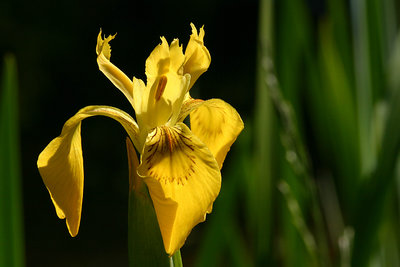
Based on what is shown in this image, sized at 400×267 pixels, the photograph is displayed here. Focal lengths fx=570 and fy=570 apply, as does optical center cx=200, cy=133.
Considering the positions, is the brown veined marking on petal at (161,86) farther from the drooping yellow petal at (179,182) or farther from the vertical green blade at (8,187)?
the vertical green blade at (8,187)

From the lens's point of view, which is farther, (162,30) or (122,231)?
(122,231)

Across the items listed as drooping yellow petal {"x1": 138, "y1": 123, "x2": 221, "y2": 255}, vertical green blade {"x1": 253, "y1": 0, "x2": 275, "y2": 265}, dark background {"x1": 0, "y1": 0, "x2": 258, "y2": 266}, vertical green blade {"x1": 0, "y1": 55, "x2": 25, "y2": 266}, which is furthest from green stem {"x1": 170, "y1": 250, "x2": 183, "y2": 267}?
dark background {"x1": 0, "y1": 0, "x2": 258, "y2": 266}

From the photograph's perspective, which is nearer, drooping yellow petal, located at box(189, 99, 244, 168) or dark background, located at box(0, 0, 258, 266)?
drooping yellow petal, located at box(189, 99, 244, 168)

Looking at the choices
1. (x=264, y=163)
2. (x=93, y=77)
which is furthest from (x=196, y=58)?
(x=93, y=77)

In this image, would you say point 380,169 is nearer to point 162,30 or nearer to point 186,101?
point 186,101

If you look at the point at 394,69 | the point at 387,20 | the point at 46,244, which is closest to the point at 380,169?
the point at 394,69

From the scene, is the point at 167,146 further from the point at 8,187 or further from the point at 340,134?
the point at 340,134

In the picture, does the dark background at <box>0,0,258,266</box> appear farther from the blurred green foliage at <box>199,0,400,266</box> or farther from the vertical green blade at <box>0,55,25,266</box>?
the vertical green blade at <box>0,55,25,266</box>
